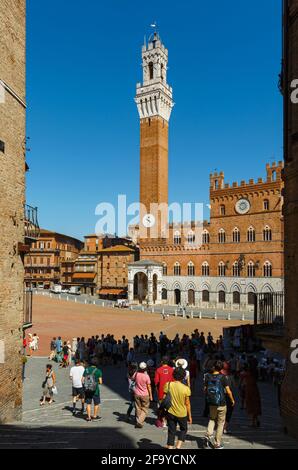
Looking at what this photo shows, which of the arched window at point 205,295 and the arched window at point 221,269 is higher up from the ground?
the arched window at point 221,269

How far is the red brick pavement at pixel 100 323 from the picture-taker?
1121 inches

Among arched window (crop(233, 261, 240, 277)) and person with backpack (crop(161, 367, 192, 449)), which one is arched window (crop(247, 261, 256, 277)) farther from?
person with backpack (crop(161, 367, 192, 449))

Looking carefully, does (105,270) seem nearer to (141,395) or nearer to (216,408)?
(141,395)

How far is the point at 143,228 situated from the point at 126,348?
3817 centimetres

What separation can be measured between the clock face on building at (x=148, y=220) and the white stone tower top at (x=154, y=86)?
15.1m

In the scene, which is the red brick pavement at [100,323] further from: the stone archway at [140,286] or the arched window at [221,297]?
the stone archway at [140,286]

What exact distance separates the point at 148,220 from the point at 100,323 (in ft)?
85.3

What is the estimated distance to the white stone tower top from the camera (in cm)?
5956

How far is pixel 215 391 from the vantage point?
21.6ft

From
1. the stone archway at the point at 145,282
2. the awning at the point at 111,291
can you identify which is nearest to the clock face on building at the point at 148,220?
the stone archway at the point at 145,282

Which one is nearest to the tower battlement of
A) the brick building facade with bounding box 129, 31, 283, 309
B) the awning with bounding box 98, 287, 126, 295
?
the brick building facade with bounding box 129, 31, 283, 309

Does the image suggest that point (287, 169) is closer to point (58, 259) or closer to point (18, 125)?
point (18, 125)

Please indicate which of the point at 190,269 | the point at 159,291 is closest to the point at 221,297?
the point at 190,269
